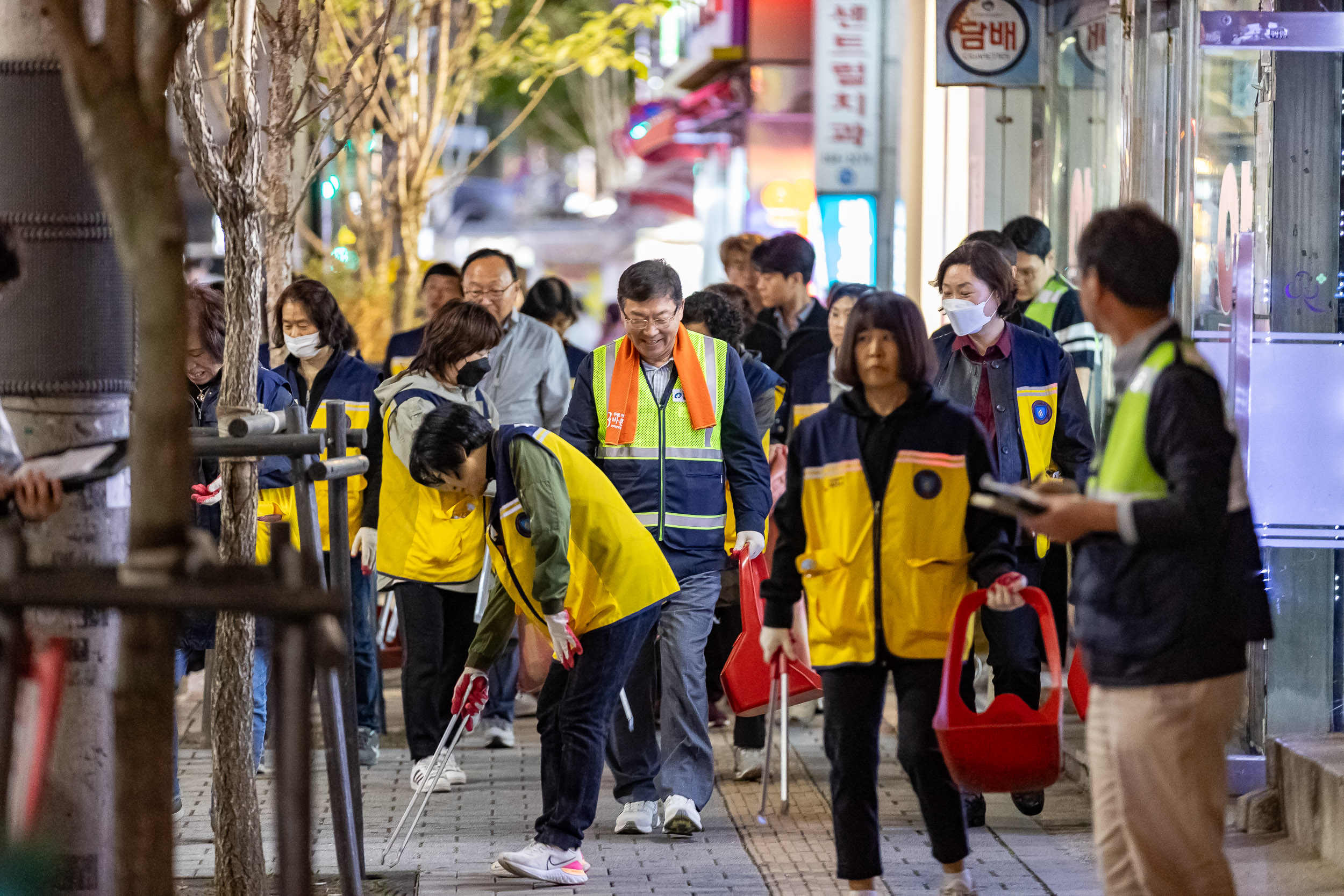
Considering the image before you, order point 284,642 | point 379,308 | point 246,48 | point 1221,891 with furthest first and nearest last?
point 379,308 → point 246,48 → point 1221,891 → point 284,642

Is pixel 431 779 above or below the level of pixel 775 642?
below

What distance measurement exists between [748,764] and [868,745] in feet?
9.05

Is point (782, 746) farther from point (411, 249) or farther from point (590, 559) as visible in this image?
point (411, 249)

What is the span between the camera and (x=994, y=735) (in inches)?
181

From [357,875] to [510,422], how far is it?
13.4 feet

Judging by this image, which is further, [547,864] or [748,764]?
[748,764]

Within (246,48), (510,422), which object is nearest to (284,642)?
(246,48)

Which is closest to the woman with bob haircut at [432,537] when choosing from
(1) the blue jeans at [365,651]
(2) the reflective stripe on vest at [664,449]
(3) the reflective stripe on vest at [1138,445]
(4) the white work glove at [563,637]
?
(1) the blue jeans at [365,651]

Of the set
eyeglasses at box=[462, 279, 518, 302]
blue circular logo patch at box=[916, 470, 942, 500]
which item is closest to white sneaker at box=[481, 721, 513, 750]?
eyeglasses at box=[462, 279, 518, 302]

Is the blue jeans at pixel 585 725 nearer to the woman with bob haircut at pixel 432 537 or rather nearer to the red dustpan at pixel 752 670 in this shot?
the red dustpan at pixel 752 670

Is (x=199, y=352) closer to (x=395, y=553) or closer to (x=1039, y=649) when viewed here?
(x=395, y=553)

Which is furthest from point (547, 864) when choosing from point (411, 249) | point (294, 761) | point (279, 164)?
point (411, 249)

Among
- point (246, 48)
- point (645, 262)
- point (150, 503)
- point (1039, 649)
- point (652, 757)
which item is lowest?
point (652, 757)

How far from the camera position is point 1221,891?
3.82 meters
